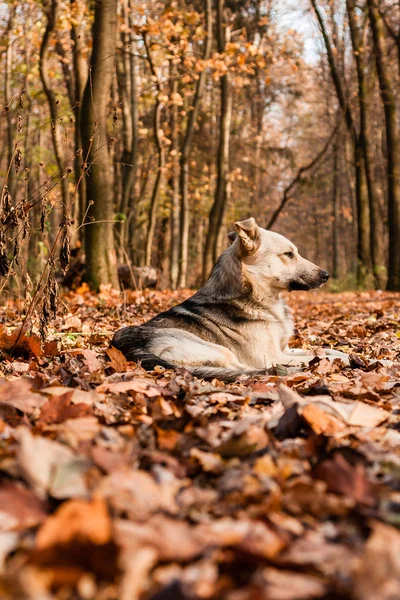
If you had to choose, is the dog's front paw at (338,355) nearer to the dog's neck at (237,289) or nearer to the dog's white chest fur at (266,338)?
the dog's white chest fur at (266,338)

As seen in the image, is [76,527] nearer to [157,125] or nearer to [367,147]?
[157,125]

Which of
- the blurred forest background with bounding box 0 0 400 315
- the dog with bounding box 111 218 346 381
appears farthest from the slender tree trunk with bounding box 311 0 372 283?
the dog with bounding box 111 218 346 381

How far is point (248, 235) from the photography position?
6.11m

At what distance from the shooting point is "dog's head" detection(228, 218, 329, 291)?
6.09 m

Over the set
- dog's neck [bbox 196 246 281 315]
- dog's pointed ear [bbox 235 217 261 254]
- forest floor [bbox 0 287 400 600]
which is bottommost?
forest floor [bbox 0 287 400 600]

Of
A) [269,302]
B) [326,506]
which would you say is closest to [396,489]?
[326,506]

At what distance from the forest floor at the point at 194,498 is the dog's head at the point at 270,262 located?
9.60ft

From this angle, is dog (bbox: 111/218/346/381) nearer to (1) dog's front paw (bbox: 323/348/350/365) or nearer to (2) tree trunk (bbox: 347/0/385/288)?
(1) dog's front paw (bbox: 323/348/350/365)

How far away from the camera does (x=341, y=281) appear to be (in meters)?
24.2

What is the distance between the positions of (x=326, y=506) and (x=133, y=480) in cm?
61

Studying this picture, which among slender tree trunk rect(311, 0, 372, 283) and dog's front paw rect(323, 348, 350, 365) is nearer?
dog's front paw rect(323, 348, 350, 365)

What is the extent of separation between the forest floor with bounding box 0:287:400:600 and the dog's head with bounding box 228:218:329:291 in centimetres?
293

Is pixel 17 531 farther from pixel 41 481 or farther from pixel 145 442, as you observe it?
pixel 145 442

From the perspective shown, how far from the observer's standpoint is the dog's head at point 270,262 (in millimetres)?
6094
